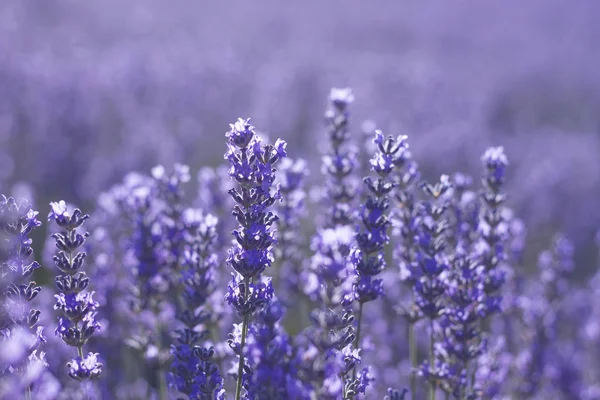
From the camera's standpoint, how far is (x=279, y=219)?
422cm

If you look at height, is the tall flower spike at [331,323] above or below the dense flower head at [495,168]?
below

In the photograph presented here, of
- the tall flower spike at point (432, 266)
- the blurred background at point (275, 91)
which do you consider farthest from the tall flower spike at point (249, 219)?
the blurred background at point (275, 91)

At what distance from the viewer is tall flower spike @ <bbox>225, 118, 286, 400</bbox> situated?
2998mm

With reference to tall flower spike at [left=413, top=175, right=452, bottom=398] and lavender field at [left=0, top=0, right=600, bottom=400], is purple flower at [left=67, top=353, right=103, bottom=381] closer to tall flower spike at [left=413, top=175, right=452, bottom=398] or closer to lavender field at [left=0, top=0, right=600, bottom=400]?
lavender field at [left=0, top=0, right=600, bottom=400]

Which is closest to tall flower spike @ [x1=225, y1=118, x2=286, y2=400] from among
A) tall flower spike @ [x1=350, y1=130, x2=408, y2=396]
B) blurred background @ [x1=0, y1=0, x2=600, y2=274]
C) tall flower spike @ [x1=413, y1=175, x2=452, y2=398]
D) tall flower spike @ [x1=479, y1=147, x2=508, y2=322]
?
tall flower spike @ [x1=350, y1=130, x2=408, y2=396]

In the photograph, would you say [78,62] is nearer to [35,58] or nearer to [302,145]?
[35,58]

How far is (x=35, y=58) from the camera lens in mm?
14820

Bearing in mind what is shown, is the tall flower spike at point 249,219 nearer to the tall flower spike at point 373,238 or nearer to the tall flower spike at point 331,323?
the tall flower spike at point 331,323

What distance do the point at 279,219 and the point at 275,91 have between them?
15823mm

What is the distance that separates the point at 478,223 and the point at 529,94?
2774 centimetres

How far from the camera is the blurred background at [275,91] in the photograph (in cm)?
1244

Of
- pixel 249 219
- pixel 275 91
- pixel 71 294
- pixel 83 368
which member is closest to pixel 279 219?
pixel 249 219

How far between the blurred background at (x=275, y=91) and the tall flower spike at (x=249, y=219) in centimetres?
423

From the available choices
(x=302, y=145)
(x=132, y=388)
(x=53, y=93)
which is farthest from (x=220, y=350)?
(x=302, y=145)
